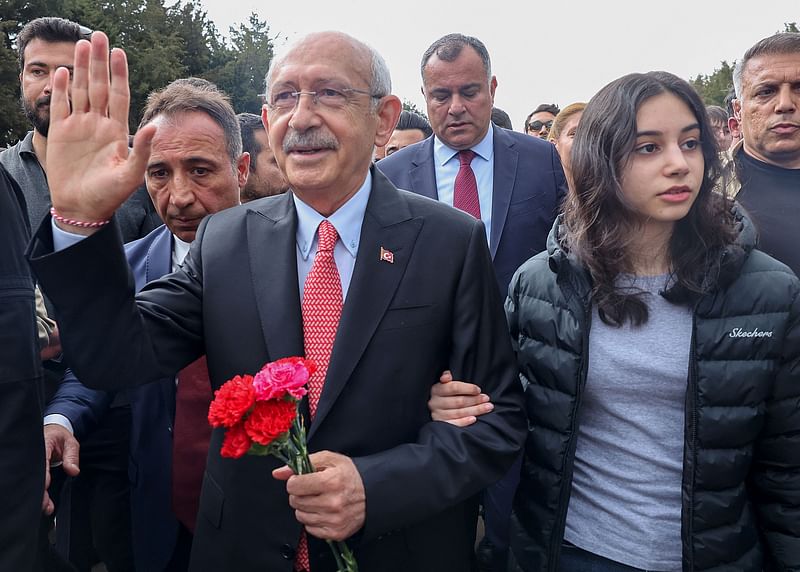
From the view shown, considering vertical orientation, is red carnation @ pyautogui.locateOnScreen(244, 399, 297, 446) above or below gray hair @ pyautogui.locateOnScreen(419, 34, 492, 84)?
below

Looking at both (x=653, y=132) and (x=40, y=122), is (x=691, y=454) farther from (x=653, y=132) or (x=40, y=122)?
(x=40, y=122)

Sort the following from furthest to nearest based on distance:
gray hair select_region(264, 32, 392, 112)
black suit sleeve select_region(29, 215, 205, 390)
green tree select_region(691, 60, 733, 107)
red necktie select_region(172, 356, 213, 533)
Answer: green tree select_region(691, 60, 733, 107), red necktie select_region(172, 356, 213, 533), gray hair select_region(264, 32, 392, 112), black suit sleeve select_region(29, 215, 205, 390)

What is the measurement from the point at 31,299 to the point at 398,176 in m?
2.89

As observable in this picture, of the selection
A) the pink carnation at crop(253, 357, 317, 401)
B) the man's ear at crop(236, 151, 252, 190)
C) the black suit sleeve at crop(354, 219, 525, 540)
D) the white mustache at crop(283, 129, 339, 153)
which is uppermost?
the white mustache at crop(283, 129, 339, 153)

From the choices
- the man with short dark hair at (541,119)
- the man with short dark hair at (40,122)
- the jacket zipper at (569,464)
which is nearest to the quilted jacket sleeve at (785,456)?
the jacket zipper at (569,464)

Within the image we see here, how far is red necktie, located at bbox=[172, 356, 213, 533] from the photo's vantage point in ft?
8.05

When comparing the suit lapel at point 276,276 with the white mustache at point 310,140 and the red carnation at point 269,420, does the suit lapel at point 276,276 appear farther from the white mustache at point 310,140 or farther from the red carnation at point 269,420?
the red carnation at point 269,420

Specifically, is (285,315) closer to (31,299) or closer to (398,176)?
(31,299)

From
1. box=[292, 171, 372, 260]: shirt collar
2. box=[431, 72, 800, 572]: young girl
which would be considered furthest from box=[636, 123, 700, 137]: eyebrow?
box=[292, 171, 372, 260]: shirt collar

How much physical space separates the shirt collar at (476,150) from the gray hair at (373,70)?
2057 millimetres

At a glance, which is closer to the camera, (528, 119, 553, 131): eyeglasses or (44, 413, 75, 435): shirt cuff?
(44, 413, 75, 435): shirt cuff

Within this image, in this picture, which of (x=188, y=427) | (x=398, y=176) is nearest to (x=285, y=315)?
(x=188, y=427)

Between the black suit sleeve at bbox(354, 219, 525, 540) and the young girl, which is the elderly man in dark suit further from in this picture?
the young girl

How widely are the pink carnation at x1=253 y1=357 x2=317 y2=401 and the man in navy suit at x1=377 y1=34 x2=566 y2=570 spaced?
2489 mm
